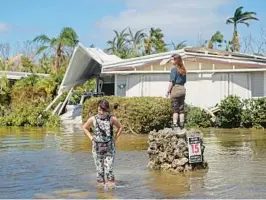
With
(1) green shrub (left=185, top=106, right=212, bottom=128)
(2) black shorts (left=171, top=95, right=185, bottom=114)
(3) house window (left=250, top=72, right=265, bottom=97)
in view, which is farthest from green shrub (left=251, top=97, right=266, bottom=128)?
(2) black shorts (left=171, top=95, right=185, bottom=114)

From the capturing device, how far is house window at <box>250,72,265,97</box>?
76.4 feet

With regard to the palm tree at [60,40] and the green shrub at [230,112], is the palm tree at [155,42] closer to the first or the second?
the palm tree at [60,40]

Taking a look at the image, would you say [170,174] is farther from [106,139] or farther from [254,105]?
[254,105]

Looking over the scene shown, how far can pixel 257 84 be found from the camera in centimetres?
2344

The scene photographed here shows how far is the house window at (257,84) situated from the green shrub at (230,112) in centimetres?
116

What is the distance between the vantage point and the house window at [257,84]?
23.3 metres

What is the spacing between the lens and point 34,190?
8078 millimetres

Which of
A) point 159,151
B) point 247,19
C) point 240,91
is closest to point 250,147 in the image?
point 159,151

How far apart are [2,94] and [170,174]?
75.6 ft

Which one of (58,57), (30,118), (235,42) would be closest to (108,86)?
(30,118)

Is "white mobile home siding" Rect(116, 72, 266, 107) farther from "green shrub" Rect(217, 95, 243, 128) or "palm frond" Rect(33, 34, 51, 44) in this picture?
"palm frond" Rect(33, 34, 51, 44)

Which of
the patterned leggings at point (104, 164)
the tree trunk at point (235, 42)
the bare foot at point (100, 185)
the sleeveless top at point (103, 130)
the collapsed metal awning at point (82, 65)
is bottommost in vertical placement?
the bare foot at point (100, 185)

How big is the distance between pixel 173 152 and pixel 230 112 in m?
13.1

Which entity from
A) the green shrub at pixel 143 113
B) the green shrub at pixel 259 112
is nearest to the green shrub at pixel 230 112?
the green shrub at pixel 259 112
